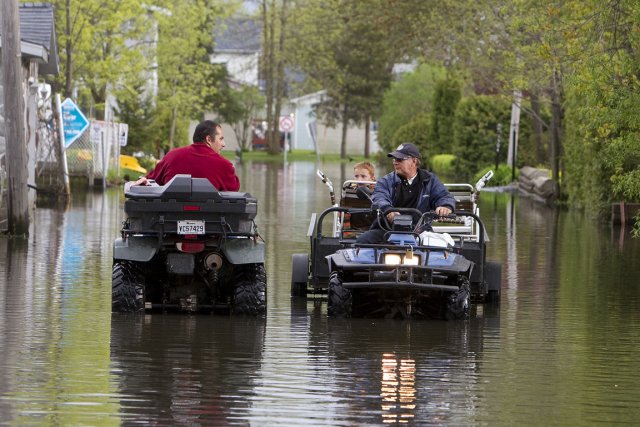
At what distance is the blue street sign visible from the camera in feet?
118

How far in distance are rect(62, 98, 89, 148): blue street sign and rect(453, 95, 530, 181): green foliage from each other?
21544 millimetres

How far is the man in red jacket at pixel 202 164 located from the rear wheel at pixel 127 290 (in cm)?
84

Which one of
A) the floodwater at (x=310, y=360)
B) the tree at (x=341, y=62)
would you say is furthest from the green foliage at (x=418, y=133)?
the floodwater at (x=310, y=360)

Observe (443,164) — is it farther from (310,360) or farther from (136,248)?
(310,360)

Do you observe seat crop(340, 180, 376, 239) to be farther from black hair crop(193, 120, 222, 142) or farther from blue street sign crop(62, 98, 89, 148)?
blue street sign crop(62, 98, 89, 148)

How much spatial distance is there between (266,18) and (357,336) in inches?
3316

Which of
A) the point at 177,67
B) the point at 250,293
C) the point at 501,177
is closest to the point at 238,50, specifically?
the point at 177,67

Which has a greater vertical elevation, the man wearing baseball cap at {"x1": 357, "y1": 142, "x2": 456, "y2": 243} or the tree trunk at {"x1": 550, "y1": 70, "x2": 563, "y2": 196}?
the tree trunk at {"x1": 550, "y1": 70, "x2": 563, "y2": 196}

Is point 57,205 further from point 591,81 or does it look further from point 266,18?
point 266,18

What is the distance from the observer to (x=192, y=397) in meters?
9.82

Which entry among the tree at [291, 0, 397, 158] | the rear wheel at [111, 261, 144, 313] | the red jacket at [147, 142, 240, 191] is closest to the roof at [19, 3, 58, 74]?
the red jacket at [147, 142, 240, 191]

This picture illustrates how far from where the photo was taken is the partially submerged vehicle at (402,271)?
13578 mm

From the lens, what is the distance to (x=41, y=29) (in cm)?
3069

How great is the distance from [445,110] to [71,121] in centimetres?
3093
